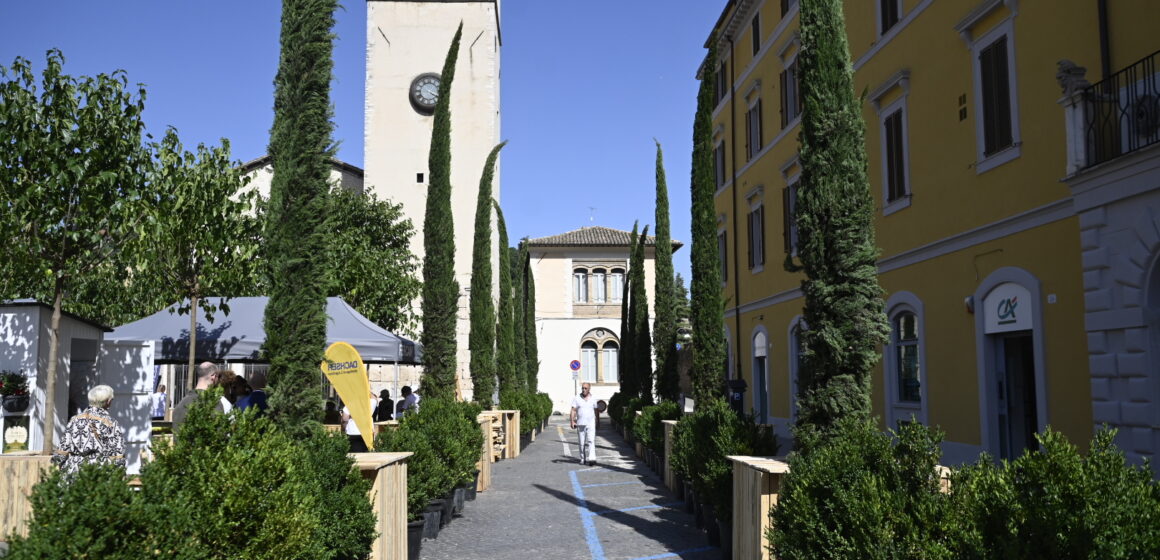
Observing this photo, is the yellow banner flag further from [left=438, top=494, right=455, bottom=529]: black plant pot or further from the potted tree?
the potted tree

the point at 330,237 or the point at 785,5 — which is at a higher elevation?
the point at 785,5

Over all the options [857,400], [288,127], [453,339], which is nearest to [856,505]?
[857,400]

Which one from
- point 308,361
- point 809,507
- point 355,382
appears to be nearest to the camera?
point 809,507

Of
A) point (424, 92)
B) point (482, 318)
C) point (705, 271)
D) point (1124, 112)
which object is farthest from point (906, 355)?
point (424, 92)

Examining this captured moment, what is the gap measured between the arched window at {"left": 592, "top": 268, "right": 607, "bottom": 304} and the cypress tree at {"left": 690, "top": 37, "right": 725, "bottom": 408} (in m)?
39.9

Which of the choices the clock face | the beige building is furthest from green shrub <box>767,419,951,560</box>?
the beige building

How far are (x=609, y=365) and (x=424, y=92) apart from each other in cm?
1966

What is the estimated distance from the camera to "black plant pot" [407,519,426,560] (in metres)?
8.84

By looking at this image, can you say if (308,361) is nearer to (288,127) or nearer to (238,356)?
(288,127)

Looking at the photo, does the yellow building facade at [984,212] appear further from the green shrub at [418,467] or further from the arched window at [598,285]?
the arched window at [598,285]

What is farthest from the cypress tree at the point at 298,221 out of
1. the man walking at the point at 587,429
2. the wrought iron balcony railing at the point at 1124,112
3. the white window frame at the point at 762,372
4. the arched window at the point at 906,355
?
the white window frame at the point at 762,372

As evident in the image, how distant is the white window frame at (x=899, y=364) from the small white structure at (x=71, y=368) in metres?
12.1

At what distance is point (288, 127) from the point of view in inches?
307

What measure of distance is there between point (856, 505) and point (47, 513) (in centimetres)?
430
